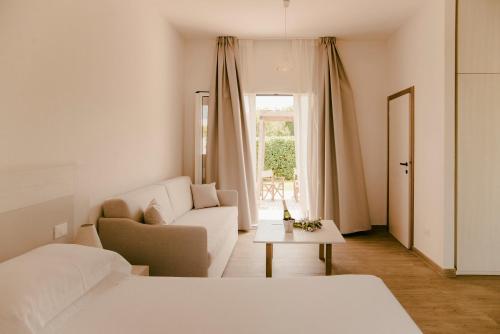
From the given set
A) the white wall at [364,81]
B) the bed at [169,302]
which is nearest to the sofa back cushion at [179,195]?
the white wall at [364,81]

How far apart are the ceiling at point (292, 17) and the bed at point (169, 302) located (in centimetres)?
324

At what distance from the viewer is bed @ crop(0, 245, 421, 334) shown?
1276 millimetres

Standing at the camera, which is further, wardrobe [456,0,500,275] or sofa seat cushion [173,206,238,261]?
wardrobe [456,0,500,275]

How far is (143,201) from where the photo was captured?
3096mm

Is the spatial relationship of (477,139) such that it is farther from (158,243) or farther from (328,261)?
(158,243)

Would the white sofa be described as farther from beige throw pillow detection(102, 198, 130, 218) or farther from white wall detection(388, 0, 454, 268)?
white wall detection(388, 0, 454, 268)

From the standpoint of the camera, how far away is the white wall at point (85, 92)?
1940 millimetres

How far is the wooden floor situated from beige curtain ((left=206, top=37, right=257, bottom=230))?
70 centimetres

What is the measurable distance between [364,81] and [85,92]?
401cm

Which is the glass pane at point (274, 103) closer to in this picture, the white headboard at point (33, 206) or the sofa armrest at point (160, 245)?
the sofa armrest at point (160, 245)

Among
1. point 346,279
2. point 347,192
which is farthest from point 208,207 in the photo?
point 346,279

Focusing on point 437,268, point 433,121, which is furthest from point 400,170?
point 437,268

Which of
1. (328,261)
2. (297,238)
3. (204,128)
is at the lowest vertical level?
(328,261)

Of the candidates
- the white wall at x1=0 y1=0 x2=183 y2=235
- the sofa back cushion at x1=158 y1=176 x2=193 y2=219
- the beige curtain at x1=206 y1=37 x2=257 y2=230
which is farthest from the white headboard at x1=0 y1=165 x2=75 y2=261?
the beige curtain at x1=206 y1=37 x2=257 y2=230
